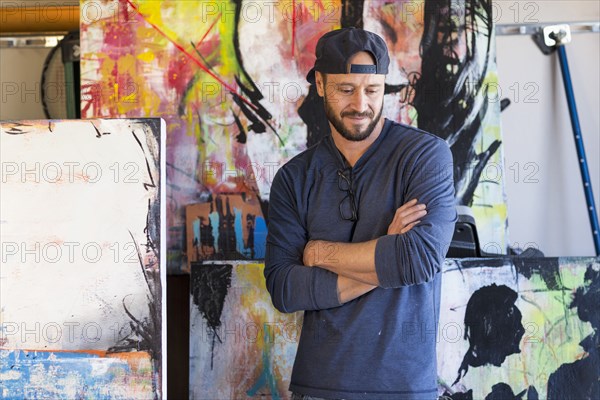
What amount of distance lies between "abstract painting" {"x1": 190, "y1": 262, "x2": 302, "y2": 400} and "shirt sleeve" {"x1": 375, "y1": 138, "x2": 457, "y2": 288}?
40.3 inches

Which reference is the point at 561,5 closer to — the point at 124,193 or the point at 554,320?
the point at 554,320

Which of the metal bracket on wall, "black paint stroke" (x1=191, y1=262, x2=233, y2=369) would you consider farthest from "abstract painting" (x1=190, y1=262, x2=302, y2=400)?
the metal bracket on wall

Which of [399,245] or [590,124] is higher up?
[590,124]

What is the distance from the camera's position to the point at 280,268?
212 cm

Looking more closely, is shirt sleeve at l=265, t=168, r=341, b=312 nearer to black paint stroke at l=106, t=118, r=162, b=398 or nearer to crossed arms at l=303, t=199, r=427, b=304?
crossed arms at l=303, t=199, r=427, b=304

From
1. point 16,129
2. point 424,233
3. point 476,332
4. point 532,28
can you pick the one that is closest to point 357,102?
point 424,233

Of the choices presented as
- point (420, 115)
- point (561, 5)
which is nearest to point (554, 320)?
point (420, 115)

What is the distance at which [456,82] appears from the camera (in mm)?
3279

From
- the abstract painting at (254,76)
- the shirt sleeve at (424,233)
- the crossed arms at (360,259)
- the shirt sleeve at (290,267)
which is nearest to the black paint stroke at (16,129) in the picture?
the shirt sleeve at (290,267)

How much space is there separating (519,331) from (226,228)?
116cm

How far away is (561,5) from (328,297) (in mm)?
2181

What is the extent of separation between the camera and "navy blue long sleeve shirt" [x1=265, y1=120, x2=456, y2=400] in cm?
190

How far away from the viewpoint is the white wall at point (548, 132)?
3549 mm

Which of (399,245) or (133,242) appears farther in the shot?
(133,242)
